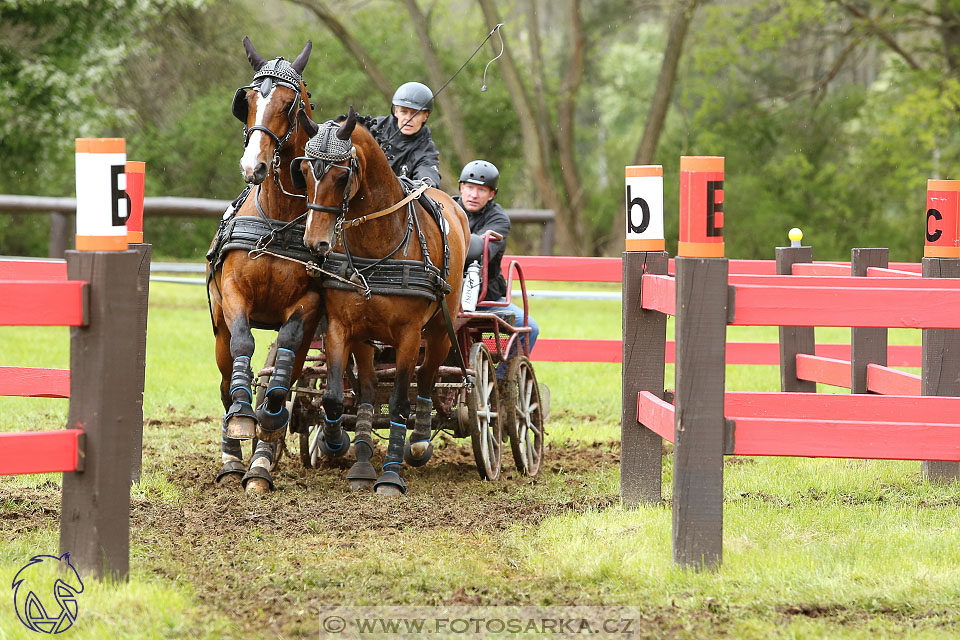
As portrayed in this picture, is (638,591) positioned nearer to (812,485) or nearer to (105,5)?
(812,485)

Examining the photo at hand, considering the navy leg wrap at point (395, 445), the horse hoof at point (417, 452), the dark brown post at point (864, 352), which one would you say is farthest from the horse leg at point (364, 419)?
the dark brown post at point (864, 352)

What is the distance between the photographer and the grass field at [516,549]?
381cm

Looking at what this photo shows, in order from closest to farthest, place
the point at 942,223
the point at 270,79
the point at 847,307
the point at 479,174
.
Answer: the point at 847,307
the point at 270,79
the point at 942,223
the point at 479,174

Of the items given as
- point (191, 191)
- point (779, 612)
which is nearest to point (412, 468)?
point (779, 612)

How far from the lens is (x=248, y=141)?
565 cm

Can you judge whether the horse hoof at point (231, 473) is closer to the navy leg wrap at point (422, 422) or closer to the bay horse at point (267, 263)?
the bay horse at point (267, 263)

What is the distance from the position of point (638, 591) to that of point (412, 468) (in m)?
3.33

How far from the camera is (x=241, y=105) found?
19.5 feet

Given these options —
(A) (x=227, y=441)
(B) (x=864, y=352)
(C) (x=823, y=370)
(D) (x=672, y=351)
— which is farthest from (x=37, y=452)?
(D) (x=672, y=351)

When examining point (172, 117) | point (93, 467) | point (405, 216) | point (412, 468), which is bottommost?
point (412, 468)

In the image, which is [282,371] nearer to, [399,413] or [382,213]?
[399,413]

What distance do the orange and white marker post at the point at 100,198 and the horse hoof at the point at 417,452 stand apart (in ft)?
9.04

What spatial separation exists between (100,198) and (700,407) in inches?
90.6

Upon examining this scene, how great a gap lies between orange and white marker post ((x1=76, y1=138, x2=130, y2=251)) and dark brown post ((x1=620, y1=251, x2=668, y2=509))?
2453mm
